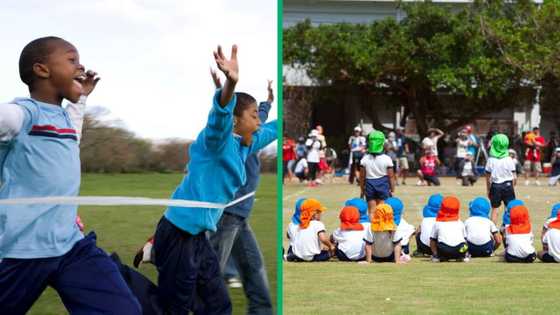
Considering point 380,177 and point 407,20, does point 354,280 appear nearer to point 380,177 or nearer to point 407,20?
point 380,177

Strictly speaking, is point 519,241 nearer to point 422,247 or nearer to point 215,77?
point 422,247

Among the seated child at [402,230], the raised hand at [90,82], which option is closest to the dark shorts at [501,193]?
the seated child at [402,230]

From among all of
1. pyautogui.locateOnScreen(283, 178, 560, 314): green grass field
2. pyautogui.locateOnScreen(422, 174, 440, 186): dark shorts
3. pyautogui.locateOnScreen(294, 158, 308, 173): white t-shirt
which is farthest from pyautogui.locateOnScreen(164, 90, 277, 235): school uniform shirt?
pyautogui.locateOnScreen(294, 158, 308, 173): white t-shirt

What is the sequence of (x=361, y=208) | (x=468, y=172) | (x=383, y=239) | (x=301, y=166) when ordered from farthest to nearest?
(x=301, y=166) < (x=468, y=172) < (x=361, y=208) < (x=383, y=239)

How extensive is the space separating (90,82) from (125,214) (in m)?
0.50

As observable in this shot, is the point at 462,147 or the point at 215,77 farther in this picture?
the point at 462,147

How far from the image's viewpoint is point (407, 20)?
29.2 metres

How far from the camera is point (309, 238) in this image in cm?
874

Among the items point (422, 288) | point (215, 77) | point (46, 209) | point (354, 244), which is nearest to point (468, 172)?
point (354, 244)

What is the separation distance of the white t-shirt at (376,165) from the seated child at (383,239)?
269cm

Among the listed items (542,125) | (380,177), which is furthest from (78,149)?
(542,125)

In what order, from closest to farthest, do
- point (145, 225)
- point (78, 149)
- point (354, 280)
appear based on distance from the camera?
1. point (78, 149)
2. point (145, 225)
3. point (354, 280)

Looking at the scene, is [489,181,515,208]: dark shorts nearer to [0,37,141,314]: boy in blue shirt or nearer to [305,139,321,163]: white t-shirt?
[0,37,141,314]: boy in blue shirt

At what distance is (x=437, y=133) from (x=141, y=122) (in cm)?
2003
